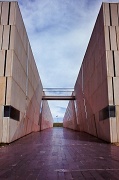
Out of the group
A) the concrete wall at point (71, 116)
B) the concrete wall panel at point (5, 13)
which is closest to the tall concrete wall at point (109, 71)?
the concrete wall panel at point (5, 13)

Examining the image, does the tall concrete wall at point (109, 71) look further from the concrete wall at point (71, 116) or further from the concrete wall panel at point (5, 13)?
the concrete wall at point (71, 116)

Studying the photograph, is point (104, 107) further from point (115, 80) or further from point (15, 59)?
point (15, 59)

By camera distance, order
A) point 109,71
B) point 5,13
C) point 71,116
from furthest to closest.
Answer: point 71,116, point 5,13, point 109,71

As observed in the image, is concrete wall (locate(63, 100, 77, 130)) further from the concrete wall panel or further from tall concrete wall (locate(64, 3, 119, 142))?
the concrete wall panel

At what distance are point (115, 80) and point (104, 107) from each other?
177cm

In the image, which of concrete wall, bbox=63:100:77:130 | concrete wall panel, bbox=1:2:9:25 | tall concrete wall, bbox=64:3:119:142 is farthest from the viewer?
concrete wall, bbox=63:100:77:130

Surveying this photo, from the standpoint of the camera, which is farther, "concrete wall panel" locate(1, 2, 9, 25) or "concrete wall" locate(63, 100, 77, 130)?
"concrete wall" locate(63, 100, 77, 130)

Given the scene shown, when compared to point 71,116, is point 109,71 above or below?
above

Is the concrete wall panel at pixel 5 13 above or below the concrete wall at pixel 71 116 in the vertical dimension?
above

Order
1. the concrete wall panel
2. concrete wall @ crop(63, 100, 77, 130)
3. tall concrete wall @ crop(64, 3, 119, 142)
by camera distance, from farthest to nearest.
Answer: concrete wall @ crop(63, 100, 77, 130) → the concrete wall panel → tall concrete wall @ crop(64, 3, 119, 142)

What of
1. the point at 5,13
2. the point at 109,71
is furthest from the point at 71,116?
the point at 5,13

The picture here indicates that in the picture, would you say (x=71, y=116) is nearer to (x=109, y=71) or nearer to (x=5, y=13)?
(x=109, y=71)

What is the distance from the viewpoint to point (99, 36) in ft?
43.2

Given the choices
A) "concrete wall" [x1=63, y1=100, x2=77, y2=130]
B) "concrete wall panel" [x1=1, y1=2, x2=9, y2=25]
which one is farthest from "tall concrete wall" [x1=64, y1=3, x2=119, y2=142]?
"concrete wall" [x1=63, y1=100, x2=77, y2=130]
